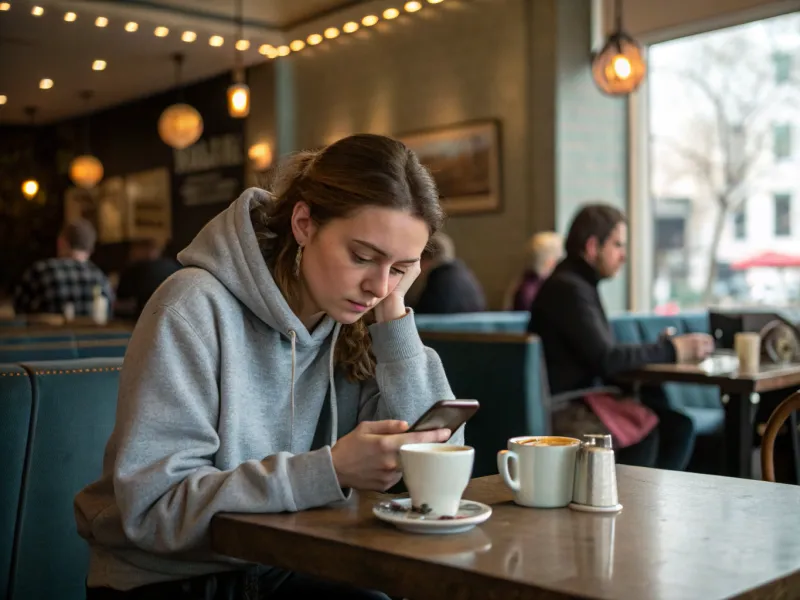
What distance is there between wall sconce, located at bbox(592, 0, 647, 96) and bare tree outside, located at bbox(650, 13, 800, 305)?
1246 mm

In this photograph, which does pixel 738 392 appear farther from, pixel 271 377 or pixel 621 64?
pixel 621 64

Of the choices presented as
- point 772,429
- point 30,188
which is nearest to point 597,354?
point 772,429

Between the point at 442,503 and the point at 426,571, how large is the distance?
0.17 metres

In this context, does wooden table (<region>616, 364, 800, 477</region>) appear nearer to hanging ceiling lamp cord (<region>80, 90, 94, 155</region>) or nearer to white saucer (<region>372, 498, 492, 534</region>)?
white saucer (<region>372, 498, 492, 534</region>)

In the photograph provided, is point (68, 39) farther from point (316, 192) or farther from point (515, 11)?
point (316, 192)

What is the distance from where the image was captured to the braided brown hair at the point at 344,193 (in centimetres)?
150

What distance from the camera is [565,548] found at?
3.57 ft

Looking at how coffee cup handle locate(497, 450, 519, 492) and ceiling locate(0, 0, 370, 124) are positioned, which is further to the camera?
ceiling locate(0, 0, 370, 124)

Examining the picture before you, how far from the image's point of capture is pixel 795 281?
651cm

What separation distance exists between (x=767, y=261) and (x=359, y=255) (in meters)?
5.74

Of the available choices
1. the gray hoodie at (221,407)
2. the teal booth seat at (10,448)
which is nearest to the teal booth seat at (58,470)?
the teal booth seat at (10,448)

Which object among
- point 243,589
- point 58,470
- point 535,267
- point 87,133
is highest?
point 87,133

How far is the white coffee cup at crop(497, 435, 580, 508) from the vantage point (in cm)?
130

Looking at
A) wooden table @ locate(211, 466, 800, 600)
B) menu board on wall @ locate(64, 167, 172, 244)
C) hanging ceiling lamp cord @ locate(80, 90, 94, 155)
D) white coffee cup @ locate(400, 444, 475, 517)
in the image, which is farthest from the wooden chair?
hanging ceiling lamp cord @ locate(80, 90, 94, 155)
